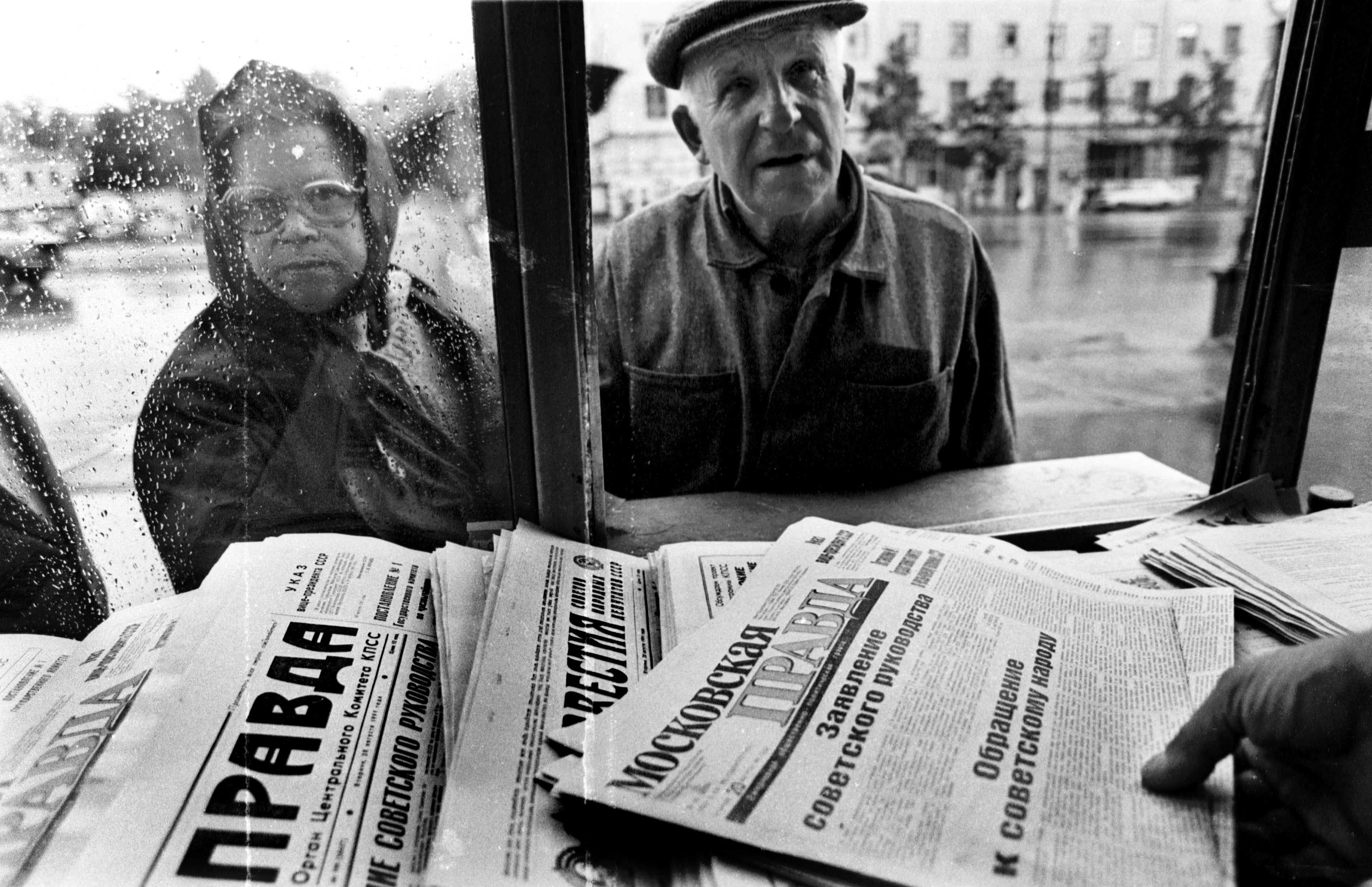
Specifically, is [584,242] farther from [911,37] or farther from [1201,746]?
[911,37]

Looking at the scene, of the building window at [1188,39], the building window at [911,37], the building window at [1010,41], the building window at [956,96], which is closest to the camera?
A: the building window at [1010,41]

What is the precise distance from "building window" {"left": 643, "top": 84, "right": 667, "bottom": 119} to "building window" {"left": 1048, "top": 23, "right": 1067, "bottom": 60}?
0.81m

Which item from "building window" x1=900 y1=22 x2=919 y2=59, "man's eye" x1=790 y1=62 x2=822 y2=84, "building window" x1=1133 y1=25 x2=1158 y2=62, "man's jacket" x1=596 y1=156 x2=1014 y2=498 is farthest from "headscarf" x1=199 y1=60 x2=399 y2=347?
"building window" x1=1133 y1=25 x2=1158 y2=62

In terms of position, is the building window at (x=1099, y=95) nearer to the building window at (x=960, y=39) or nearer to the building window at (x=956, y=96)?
the building window at (x=960, y=39)

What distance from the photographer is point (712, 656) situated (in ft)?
1.85

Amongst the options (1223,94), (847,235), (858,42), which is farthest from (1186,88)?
(847,235)

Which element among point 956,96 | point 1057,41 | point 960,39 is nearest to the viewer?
point 1057,41

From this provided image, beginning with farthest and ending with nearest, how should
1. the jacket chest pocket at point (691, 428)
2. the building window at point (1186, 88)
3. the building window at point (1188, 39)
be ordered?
the building window at point (1186, 88) < the building window at point (1188, 39) < the jacket chest pocket at point (691, 428)

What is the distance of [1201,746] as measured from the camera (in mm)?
430

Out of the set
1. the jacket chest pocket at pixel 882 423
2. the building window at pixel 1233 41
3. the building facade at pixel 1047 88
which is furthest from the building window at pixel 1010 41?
the jacket chest pocket at pixel 882 423

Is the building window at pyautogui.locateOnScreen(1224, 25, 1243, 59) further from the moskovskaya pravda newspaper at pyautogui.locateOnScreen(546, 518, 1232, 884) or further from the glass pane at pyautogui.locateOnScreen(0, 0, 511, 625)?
the glass pane at pyautogui.locateOnScreen(0, 0, 511, 625)

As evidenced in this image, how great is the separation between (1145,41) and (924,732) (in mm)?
2124

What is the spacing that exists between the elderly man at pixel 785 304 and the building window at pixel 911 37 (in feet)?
1.72

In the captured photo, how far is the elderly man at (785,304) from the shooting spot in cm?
147
